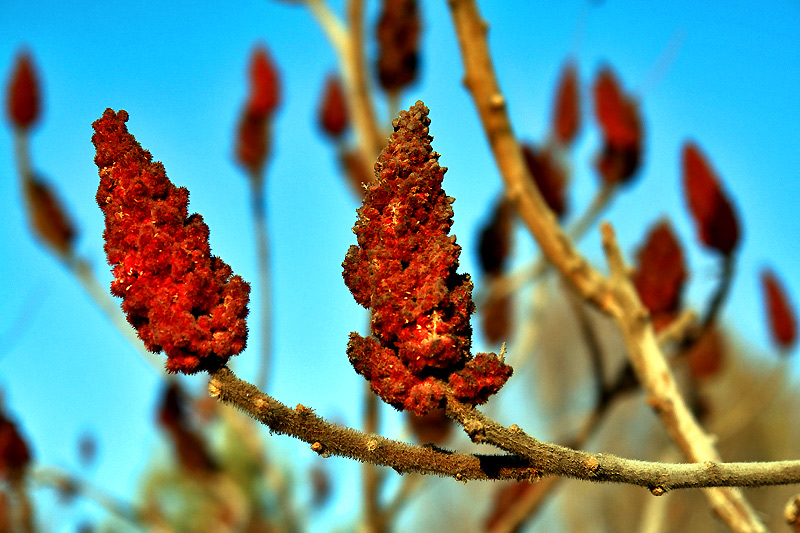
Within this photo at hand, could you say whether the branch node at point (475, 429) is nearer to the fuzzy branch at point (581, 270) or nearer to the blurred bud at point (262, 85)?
the fuzzy branch at point (581, 270)

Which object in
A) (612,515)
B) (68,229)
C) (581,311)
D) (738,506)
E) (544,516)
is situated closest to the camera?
(738,506)

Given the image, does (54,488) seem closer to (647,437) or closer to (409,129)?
(409,129)

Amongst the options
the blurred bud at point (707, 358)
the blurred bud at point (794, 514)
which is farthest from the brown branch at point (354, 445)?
the blurred bud at point (707, 358)

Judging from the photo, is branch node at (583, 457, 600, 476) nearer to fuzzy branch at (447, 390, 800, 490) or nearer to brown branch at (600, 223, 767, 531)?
fuzzy branch at (447, 390, 800, 490)

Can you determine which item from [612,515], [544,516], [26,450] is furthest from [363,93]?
[544,516]

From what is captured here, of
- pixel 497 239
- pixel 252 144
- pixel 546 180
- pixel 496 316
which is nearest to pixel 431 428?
pixel 496 316

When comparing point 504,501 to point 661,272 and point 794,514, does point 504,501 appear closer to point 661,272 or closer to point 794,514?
point 661,272

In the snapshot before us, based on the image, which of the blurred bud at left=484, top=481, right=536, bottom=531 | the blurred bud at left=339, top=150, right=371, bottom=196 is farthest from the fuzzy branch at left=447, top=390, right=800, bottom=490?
the blurred bud at left=339, top=150, right=371, bottom=196
